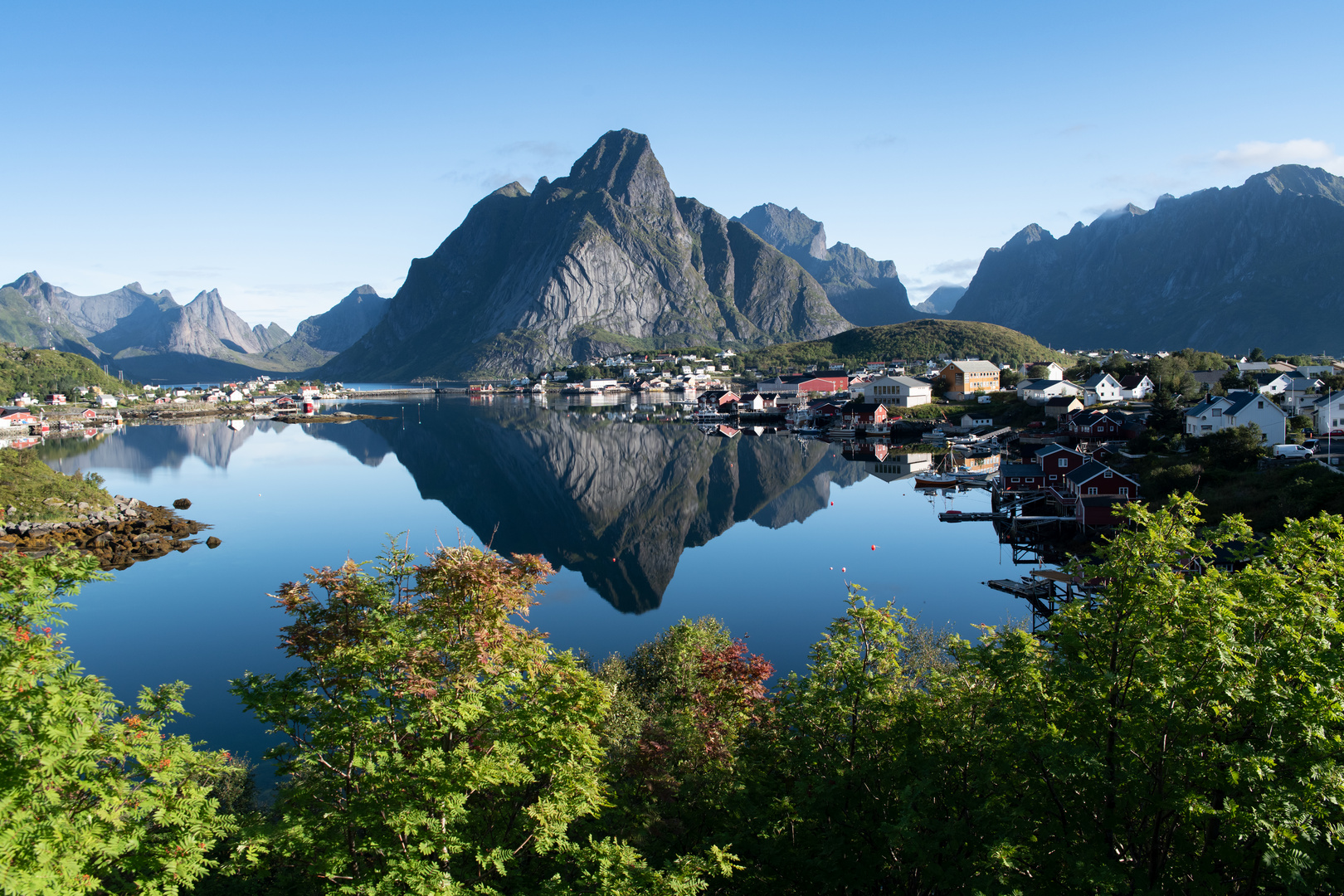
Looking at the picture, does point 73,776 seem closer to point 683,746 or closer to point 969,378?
point 683,746

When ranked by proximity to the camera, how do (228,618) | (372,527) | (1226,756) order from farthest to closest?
(372,527)
(228,618)
(1226,756)

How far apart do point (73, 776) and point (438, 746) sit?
3.19 m

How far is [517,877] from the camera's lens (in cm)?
794

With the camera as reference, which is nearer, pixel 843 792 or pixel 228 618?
pixel 843 792

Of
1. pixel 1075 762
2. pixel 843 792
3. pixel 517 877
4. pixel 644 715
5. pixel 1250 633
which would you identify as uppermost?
pixel 1250 633

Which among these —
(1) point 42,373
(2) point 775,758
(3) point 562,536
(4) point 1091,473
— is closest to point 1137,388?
(4) point 1091,473

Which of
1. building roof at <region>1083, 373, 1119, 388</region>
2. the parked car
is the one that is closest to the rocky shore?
the parked car

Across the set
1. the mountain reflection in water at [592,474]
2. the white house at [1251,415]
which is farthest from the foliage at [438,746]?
the white house at [1251,415]

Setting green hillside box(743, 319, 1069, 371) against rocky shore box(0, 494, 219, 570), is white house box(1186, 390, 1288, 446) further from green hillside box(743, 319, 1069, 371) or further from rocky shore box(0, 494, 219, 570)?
green hillside box(743, 319, 1069, 371)

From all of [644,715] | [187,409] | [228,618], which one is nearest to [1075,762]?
[644,715]

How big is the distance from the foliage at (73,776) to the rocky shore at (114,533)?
3138 centimetres

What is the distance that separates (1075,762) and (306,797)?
784 centimetres

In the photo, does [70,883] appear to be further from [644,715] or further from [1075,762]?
[644,715]

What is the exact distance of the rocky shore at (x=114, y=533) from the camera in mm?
33344
